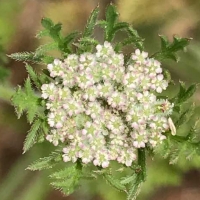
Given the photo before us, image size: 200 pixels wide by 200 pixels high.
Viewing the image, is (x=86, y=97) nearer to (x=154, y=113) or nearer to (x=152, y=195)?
(x=154, y=113)

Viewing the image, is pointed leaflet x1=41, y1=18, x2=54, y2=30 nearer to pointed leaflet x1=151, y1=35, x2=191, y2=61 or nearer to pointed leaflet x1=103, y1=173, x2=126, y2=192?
pointed leaflet x1=151, y1=35, x2=191, y2=61

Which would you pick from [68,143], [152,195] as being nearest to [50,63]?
[68,143]

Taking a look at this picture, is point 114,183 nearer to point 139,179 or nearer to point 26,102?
point 139,179

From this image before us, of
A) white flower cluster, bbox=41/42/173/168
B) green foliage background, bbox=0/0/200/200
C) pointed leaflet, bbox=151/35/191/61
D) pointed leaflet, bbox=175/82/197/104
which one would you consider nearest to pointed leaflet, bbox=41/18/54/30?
white flower cluster, bbox=41/42/173/168

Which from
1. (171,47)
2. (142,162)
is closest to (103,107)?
(142,162)

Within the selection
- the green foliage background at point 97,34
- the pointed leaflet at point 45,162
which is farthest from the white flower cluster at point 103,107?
the green foliage background at point 97,34

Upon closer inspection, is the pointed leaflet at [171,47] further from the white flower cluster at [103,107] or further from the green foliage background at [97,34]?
the green foliage background at [97,34]
